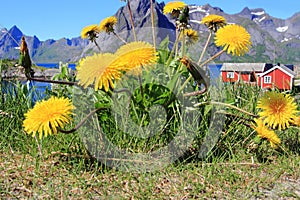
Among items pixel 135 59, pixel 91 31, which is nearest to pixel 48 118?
pixel 135 59

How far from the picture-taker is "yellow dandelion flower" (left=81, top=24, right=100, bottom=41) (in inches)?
83.6

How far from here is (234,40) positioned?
1.76 metres

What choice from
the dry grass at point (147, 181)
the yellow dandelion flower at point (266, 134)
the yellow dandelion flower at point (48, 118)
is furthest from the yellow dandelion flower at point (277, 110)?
the yellow dandelion flower at point (48, 118)

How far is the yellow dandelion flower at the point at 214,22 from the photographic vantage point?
1949 millimetres

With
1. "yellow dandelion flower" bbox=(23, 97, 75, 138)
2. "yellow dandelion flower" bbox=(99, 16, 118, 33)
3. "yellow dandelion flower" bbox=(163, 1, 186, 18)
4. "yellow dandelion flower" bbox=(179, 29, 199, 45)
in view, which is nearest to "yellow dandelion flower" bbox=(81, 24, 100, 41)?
"yellow dandelion flower" bbox=(99, 16, 118, 33)

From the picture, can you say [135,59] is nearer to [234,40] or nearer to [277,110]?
[234,40]

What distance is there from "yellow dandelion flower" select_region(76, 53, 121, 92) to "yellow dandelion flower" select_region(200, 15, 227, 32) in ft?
2.19

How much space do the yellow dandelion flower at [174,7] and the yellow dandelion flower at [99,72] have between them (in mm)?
548

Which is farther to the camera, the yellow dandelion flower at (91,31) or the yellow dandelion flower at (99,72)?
the yellow dandelion flower at (91,31)

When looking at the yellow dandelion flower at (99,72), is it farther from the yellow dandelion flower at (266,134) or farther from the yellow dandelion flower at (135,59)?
the yellow dandelion flower at (266,134)

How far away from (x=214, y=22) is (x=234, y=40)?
252 mm

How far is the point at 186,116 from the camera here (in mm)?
1926

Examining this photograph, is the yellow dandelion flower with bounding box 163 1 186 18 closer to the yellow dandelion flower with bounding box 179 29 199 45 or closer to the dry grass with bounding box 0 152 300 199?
the yellow dandelion flower with bounding box 179 29 199 45

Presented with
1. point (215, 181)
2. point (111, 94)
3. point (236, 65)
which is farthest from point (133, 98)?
point (236, 65)
